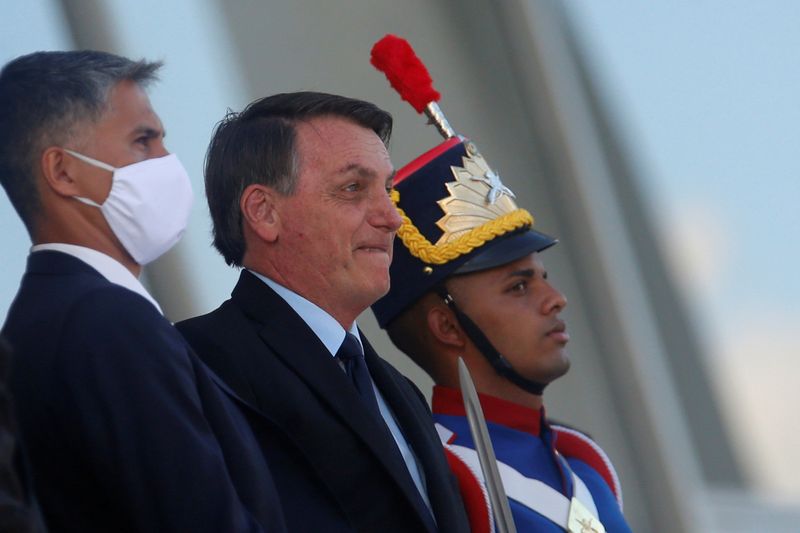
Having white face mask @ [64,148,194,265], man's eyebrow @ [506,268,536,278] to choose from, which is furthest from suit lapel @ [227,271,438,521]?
man's eyebrow @ [506,268,536,278]

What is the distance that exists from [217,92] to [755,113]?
205 cm

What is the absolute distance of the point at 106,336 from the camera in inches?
70.9

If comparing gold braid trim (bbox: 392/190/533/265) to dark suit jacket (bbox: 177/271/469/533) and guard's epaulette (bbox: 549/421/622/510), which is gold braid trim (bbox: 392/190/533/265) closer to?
guard's epaulette (bbox: 549/421/622/510)

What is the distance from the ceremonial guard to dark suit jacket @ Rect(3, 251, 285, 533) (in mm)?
934

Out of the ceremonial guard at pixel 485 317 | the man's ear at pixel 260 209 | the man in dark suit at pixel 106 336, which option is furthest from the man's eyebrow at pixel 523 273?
the man in dark suit at pixel 106 336

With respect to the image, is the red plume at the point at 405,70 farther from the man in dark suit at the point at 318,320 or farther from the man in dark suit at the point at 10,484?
the man in dark suit at the point at 10,484

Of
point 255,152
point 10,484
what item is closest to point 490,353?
point 255,152

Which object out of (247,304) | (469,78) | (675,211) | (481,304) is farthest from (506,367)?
(675,211)

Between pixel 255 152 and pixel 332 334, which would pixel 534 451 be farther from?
pixel 255 152

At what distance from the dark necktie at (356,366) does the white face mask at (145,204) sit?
349 mm

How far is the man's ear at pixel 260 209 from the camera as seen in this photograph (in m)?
2.39

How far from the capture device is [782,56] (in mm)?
5074

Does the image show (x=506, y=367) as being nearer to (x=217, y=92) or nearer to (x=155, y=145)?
(x=155, y=145)

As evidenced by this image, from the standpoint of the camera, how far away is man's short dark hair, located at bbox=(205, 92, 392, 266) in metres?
2.41
